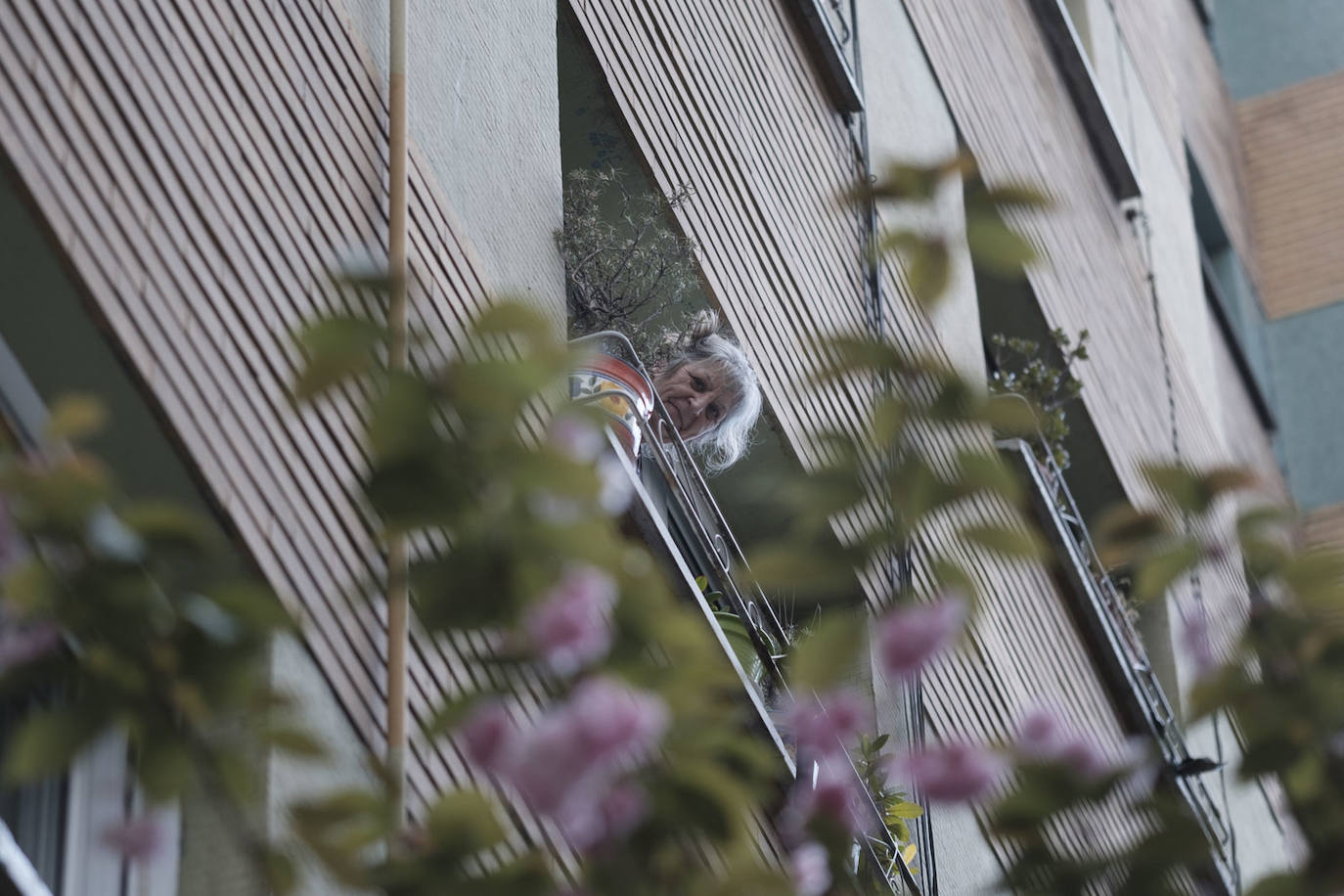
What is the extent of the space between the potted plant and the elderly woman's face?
261mm

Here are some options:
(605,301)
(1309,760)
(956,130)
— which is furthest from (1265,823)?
(1309,760)

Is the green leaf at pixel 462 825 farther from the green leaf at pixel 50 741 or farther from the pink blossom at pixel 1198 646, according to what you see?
the pink blossom at pixel 1198 646

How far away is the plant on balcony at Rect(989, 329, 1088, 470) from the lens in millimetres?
12859

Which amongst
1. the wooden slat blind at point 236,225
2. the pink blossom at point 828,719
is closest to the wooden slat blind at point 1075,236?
the wooden slat blind at point 236,225

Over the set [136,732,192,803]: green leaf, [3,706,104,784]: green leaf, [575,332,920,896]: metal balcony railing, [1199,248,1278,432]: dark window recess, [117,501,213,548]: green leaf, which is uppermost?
[117,501,213,548]: green leaf

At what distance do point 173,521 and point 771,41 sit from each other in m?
7.54

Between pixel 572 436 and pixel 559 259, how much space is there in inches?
191

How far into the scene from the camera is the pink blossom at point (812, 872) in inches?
143

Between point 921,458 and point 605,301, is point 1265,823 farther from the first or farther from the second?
point 921,458

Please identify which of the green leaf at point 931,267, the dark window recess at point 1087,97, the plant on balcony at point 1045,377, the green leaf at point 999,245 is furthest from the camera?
the dark window recess at point 1087,97

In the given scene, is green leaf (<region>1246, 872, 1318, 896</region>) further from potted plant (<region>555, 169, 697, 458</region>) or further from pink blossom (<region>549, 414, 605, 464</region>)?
potted plant (<region>555, 169, 697, 458</region>)

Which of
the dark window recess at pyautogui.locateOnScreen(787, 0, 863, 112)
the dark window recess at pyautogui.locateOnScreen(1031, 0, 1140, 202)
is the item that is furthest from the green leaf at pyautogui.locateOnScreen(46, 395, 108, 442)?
the dark window recess at pyautogui.locateOnScreen(1031, 0, 1140, 202)

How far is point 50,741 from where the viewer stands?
306 cm

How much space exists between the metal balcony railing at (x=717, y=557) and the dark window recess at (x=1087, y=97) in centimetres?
737
